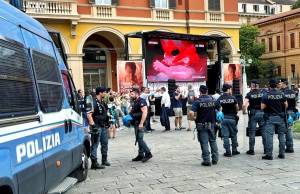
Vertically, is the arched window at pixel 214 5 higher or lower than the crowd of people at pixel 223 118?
higher

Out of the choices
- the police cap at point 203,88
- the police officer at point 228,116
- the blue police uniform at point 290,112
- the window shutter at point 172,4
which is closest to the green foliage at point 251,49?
the window shutter at point 172,4

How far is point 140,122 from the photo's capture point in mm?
10742

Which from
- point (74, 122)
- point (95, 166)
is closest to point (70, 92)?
point (74, 122)

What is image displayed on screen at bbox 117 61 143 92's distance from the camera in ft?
78.2

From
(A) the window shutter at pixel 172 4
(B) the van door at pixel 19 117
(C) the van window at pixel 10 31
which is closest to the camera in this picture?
(B) the van door at pixel 19 117

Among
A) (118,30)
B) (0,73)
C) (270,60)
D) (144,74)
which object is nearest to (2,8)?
(0,73)

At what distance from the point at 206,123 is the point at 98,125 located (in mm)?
2252

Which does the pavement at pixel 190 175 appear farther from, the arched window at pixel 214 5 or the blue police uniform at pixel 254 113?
the arched window at pixel 214 5

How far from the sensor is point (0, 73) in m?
4.62

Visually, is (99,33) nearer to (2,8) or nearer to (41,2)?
(41,2)

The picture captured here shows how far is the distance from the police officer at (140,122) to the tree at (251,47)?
2158 inches

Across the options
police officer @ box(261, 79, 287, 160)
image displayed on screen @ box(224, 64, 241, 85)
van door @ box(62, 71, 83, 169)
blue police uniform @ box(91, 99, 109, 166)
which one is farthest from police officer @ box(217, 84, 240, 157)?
image displayed on screen @ box(224, 64, 241, 85)

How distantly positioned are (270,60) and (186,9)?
37.9 meters

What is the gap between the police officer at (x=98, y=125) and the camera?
10.1m
